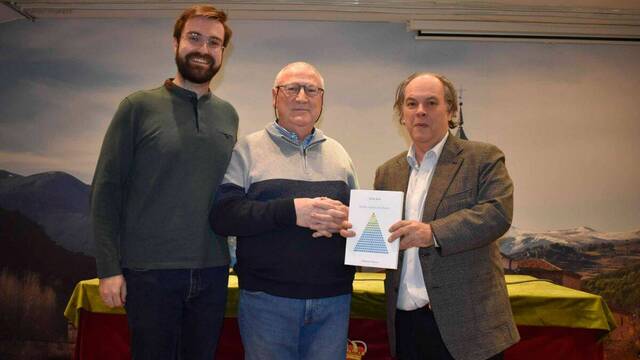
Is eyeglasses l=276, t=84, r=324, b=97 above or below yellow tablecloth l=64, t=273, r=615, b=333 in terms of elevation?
above

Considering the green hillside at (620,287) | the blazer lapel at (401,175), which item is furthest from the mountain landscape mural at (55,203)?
the green hillside at (620,287)

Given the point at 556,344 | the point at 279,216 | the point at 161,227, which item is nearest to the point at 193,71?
the point at 161,227

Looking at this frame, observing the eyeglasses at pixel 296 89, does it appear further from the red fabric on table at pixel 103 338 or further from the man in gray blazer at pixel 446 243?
the red fabric on table at pixel 103 338

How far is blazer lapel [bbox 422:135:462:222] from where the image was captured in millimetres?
1698

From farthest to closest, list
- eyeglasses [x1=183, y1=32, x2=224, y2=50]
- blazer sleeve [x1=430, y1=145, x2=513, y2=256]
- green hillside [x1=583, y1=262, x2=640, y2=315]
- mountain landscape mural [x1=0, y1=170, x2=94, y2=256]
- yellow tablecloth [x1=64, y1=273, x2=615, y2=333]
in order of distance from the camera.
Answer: mountain landscape mural [x1=0, y1=170, x2=94, y2=256], green hillside [x1=583, y1=262, x2=640, y2=315], yellow tablecloth [x1=64, y1=273, x2=615, y2=333], eyeglasses [x1=183, y1=32, x2=224, y2=50], blazer sleeve [x1=430, y1=145, x2=513, y2=256]

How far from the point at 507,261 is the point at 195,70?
3.36m

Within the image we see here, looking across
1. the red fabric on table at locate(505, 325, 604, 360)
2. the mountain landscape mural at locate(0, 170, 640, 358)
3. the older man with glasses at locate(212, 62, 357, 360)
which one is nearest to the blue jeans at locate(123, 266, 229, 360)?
the older man with glasses at locate(212, 62, 357, 360)

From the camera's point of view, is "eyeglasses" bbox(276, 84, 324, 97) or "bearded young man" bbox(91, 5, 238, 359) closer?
"bearded young man" bbox(91, 5, 238, 359)

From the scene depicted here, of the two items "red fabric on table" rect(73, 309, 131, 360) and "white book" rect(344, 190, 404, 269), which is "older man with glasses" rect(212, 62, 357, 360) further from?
"red fabric on table" rect(73, 309, 131, 360)

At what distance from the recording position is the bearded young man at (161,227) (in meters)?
1.69

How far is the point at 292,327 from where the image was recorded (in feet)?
5.36

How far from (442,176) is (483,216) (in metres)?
0.21

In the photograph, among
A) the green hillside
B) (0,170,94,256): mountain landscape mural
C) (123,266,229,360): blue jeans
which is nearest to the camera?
(123,266,229,360): blue jeans

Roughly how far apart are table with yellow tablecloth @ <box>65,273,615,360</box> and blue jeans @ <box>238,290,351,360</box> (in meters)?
0.82
